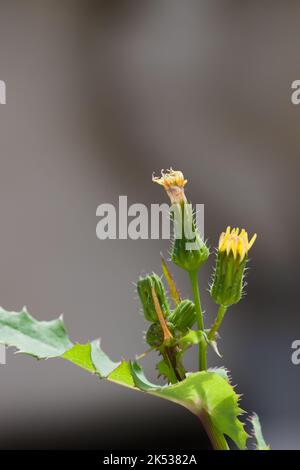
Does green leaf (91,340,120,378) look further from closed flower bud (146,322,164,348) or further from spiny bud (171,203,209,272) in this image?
spiny bud (171,203,209,272)

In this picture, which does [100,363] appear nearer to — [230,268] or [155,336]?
[155,336]

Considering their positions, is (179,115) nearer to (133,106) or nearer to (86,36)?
(133,106)

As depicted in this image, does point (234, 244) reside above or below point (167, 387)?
above

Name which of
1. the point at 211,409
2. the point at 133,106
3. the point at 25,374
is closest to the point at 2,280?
the point at 25,374

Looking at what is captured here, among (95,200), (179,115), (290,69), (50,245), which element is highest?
(290,69)

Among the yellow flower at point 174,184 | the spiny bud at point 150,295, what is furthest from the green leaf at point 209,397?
the yellow flower at point 174,184

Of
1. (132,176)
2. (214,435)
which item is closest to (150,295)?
(214,435)

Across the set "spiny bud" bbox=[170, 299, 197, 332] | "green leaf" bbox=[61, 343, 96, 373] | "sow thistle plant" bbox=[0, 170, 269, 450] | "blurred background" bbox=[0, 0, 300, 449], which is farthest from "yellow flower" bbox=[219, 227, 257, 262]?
"blurred background" bbox=[0, 0, 300, 449]
